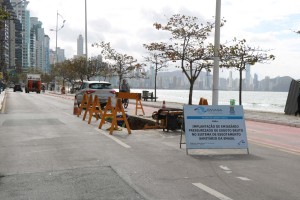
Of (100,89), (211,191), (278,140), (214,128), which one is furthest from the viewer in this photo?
(100,89)

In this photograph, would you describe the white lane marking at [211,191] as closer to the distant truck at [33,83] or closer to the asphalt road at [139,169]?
the asphalt road at [139,169]

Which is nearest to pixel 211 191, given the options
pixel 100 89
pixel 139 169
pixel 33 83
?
pixel 139 169

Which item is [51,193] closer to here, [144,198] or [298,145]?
[144,198]

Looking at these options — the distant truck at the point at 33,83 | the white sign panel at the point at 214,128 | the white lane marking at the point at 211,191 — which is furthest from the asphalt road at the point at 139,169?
the distant truck at the point at 33,83

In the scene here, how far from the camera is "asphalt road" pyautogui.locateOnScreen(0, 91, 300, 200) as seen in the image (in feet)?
19.8

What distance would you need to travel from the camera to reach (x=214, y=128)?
9758 millimetres

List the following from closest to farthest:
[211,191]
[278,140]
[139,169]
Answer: [211,191], [139,169], [278,140]

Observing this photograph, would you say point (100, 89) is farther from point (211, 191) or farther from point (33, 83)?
point (33, 83)

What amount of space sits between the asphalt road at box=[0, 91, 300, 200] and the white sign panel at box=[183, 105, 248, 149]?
0.26 meters

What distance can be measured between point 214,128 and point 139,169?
2.81 m

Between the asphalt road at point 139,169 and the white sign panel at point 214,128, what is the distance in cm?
26

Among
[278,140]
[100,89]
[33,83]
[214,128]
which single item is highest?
[33,83]

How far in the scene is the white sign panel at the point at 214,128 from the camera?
9633mm

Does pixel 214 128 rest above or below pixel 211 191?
above
